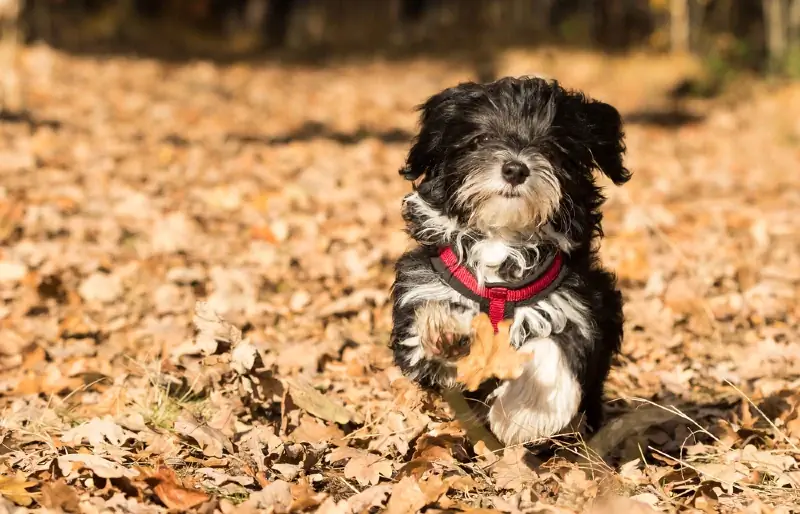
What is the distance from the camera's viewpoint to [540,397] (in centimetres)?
376

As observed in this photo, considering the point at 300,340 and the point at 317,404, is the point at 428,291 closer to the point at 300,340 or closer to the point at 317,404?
the point at 317,404

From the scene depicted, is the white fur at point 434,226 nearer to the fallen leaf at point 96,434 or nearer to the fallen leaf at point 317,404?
the fallen leaf at point 317,404

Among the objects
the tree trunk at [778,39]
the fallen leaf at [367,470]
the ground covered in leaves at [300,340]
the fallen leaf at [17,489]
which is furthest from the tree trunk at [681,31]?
the fallen leaf at [17,489]

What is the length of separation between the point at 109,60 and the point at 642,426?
18635 mm

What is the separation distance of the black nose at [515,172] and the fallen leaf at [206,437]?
1576mm

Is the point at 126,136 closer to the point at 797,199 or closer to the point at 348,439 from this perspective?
the point at 797,199

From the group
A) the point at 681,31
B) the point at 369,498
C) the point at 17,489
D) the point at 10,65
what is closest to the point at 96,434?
the point at 17,489

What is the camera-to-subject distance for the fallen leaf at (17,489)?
3303 mm

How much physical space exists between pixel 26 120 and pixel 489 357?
10270 millimetres

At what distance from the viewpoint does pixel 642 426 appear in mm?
4434

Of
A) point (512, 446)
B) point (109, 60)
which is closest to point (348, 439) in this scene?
point (512, 446)

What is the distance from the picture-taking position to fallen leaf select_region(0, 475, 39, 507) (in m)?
3.30

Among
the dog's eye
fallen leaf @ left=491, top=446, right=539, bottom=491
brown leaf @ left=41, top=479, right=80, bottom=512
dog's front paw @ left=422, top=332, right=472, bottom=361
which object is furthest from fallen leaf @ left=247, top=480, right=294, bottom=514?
the dog's eye

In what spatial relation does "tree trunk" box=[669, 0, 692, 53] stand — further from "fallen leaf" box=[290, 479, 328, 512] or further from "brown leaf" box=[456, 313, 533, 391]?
"fallen leaf" box=[290, 479, 328, 512]
